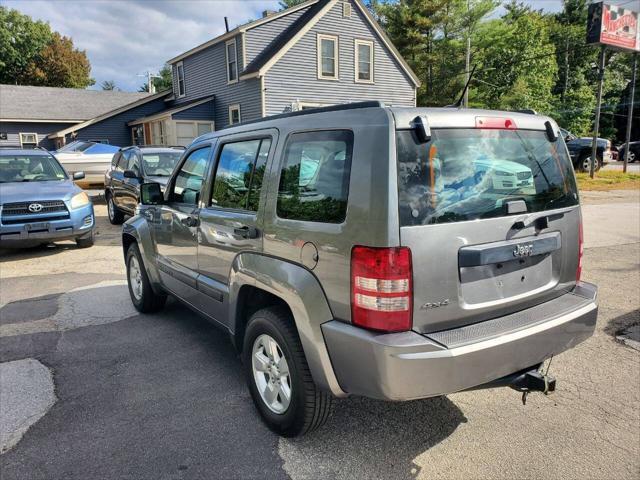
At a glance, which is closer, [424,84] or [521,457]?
[521,457]

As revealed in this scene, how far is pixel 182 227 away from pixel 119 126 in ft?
85.4

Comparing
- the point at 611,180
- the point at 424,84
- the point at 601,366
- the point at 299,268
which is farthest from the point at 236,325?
the point at 424,84

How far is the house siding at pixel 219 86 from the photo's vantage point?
67.8 ft

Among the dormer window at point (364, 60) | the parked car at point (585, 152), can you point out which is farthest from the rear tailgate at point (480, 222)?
the dormer window at point (364, 60)

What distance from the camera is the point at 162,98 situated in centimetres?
2798

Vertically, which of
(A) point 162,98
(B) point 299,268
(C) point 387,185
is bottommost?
(B) point 299,268

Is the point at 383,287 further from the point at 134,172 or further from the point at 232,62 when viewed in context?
the point at 232,62

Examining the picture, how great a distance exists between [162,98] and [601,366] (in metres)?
28.3

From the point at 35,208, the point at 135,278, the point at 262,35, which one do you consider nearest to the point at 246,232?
the point at 135,278

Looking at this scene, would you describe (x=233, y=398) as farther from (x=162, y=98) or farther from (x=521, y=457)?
(x=162, y=98)

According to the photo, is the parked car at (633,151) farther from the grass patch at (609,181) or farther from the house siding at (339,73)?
the house siding at (339,73)

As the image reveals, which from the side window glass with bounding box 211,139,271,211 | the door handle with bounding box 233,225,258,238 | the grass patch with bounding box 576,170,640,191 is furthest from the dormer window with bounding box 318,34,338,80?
the door handle with bounding box 233,225,258,238

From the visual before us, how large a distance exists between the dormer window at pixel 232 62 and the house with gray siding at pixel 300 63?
0.04m

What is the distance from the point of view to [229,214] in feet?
11.3
